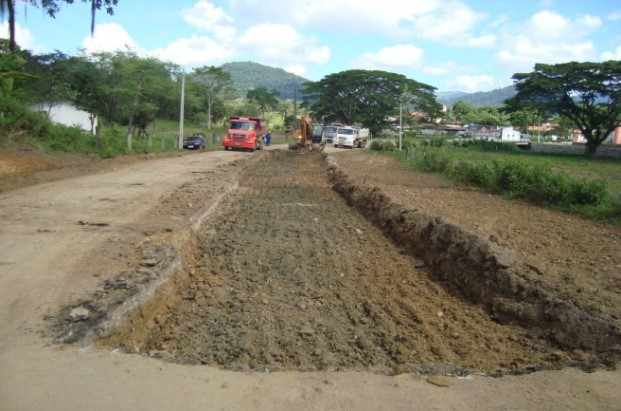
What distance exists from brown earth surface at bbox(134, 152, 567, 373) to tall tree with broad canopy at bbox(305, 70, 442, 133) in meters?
65.7

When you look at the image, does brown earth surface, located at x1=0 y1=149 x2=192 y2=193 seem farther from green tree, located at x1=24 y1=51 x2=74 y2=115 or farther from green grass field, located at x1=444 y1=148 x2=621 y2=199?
green grass field, located at x1=444 y1=148 x2=621 y2=199

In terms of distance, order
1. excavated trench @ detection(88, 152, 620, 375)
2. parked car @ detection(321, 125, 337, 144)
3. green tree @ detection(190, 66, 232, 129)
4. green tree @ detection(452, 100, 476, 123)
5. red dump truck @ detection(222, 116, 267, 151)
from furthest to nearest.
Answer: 1. green tree @ detection(452, 100, 476, 123)
2. green tree @ detection(190, 66, 232, 129)
3. parked car @ detection(321, 125, 337, 144)
4. red dump truck @ detection(222, 116, 267, 151)
5. excavated trench @ detection(88, 152, 620, 375)

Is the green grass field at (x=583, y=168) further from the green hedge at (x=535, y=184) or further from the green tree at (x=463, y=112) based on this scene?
the green tree at (x=463, y=112)

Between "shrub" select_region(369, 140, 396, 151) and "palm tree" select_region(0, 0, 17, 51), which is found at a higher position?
"palm tree" select_region(0, 0, 17, 51)

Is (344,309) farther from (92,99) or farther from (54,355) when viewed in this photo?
(92,99)

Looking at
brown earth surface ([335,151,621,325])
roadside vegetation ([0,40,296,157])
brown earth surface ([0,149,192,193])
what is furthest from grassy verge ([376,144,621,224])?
roadside vegetation ([0,40,296,157])

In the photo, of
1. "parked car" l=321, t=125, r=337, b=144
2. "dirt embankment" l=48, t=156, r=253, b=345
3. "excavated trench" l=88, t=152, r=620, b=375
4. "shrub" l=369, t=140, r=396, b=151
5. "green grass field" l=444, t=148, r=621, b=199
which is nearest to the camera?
"excavated trench" l=88, t=152, r=620, b=375

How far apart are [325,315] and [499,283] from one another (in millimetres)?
2306

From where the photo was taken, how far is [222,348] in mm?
5305

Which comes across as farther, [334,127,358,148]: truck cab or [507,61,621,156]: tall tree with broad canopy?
[334,127,358,148]: truck cab

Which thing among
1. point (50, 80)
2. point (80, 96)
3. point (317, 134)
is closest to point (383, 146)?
point (317, 134)

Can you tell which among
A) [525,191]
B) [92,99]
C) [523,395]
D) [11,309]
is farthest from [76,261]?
[92,99]

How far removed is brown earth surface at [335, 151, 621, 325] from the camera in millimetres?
6287

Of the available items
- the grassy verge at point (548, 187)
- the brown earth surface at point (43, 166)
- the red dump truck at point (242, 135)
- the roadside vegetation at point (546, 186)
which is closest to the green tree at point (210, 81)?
the red dump truck at point (242, 135)
